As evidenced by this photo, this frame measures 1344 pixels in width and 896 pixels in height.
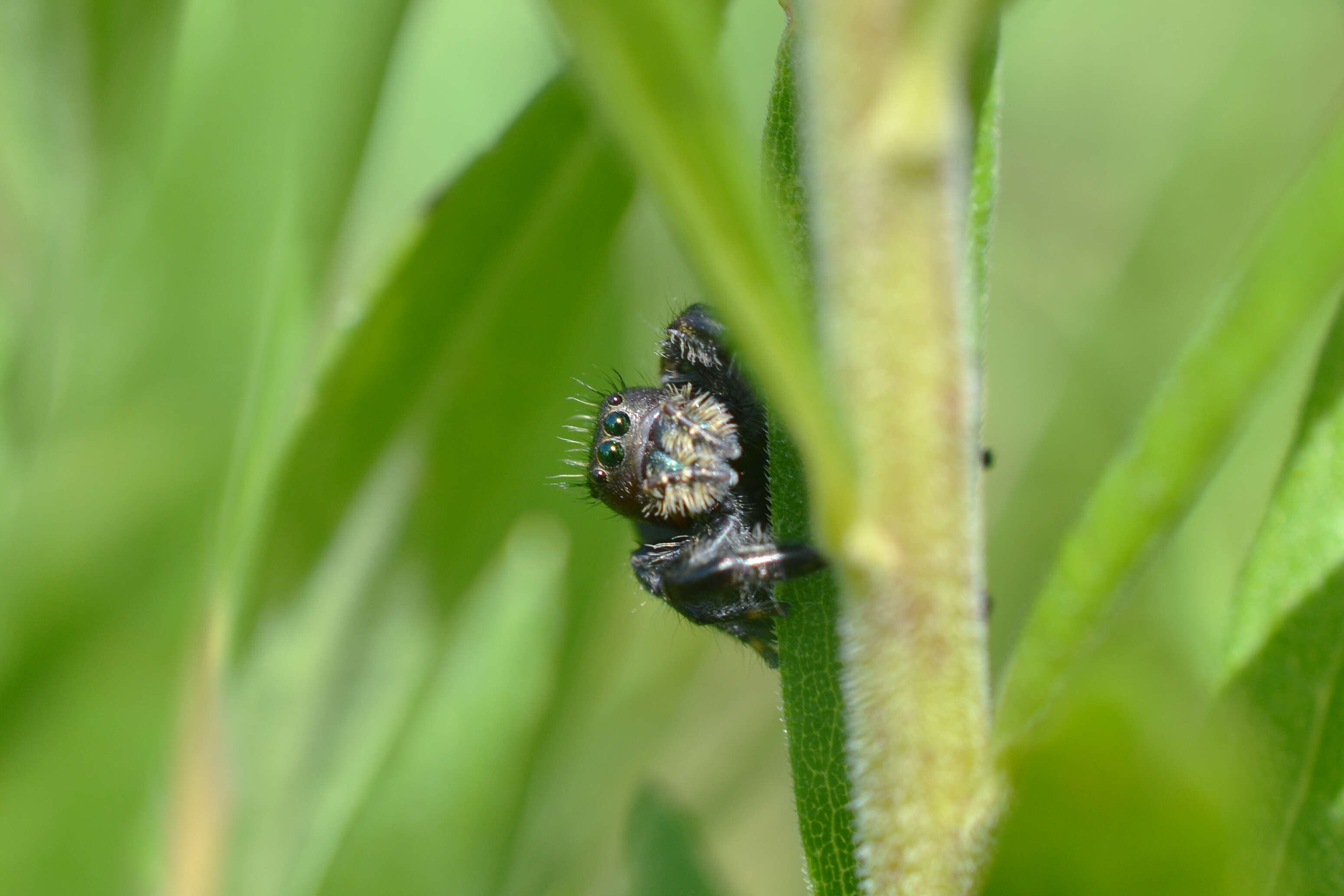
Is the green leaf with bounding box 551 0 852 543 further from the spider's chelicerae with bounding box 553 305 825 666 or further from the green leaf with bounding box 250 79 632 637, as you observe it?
the spider's chelicerae with bounding box 553 305 825 666

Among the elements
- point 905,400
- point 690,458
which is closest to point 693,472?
point 690,458

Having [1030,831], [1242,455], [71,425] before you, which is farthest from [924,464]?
[1242,455]

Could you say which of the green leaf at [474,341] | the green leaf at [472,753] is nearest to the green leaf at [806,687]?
the green leaf at [474,341]

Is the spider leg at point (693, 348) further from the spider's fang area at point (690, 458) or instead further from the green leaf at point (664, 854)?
the green leaf at point (664, 854)

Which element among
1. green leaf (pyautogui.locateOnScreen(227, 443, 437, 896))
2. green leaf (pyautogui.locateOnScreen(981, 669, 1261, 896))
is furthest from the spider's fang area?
green leaf (pyautogui.locateOnScreen(981, 669, 1261, 896))

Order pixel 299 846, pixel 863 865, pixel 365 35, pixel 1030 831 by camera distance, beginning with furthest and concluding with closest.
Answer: pixel 365 35, pixel 299 846, pixel 863 865, pixel 1030 831

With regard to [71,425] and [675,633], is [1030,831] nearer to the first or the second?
[71,425]

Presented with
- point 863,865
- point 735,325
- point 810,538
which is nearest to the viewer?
point 735,325

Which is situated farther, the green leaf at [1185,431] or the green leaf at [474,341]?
the green leaf at [474,341]
